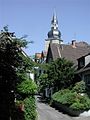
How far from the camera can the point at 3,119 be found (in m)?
17.7

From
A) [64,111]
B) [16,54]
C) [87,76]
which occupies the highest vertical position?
[16,54]

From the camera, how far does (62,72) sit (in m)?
49.3

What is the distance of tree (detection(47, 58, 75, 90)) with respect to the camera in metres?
49.2

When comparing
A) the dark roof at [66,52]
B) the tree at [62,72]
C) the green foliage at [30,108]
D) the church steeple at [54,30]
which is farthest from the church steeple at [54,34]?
the green foliage at [30,108]

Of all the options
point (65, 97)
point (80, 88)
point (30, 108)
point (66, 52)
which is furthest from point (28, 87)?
point (66, 52)

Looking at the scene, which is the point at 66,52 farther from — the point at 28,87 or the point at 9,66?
the point at 9,66

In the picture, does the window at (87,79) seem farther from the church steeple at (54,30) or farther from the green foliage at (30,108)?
the church steeple at (54,30)

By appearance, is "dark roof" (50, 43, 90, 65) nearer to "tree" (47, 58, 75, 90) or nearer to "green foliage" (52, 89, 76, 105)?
"tree" (47, 58, 75, 90)

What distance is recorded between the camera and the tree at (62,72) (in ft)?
161

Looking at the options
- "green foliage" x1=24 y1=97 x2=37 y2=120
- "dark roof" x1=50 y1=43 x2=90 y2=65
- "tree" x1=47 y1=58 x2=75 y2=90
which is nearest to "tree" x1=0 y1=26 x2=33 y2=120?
"green foliage" x1=24 y1=97 x2=37 y2=120

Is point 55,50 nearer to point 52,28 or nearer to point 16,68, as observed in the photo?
point 16,68

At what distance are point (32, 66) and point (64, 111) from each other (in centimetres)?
2282

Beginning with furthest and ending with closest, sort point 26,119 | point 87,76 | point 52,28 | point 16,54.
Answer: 1. point 52,28
2. point 87,76
3. point 26,119
4. point 16,54

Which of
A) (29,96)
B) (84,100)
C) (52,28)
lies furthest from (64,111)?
(52,28)
